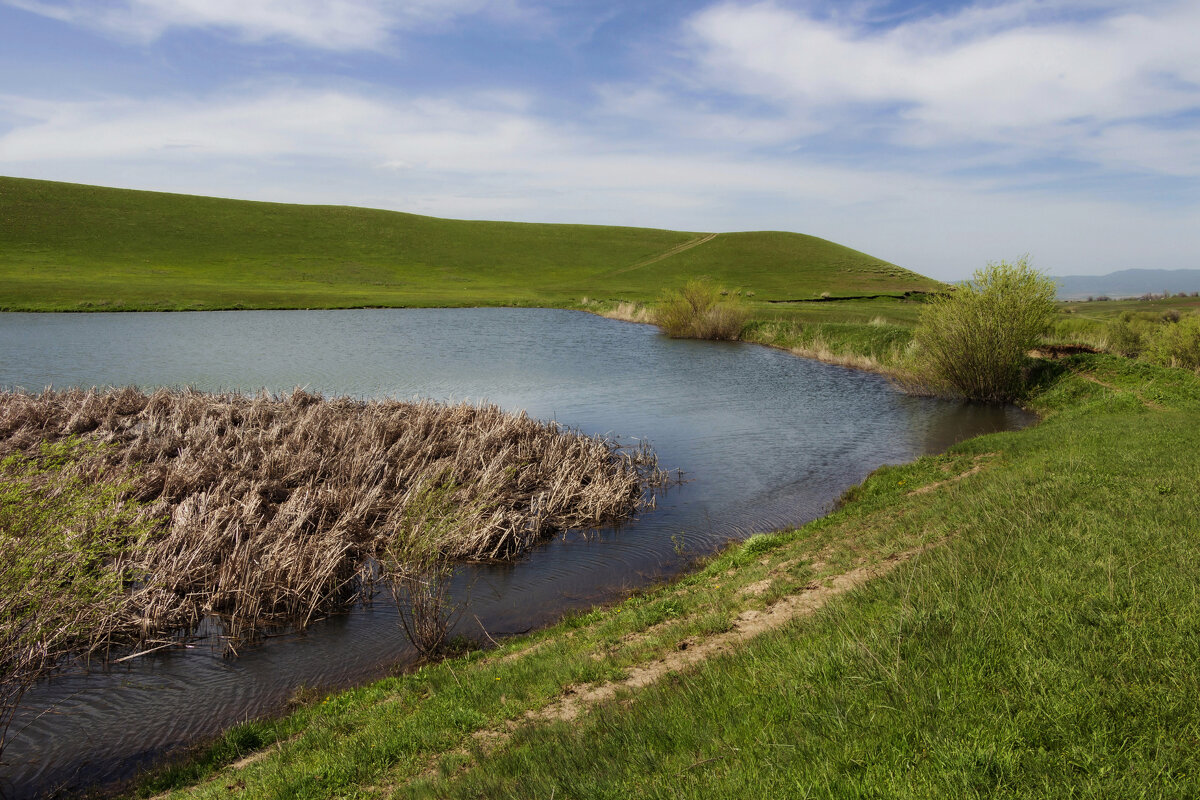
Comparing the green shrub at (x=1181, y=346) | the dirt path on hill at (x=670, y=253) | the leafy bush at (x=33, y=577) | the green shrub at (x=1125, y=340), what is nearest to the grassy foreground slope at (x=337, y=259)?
the dirt path on hill at (x=670, y=253)

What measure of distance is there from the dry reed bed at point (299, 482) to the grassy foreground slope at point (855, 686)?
3534 mm

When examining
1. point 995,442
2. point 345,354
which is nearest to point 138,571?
point 995,442

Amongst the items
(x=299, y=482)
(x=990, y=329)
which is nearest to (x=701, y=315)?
(x=990, y=329)

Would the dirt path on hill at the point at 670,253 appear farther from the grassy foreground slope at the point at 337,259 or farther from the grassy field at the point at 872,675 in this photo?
the grassy field at the point at 872,675

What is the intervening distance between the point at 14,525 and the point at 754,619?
8.13 meters

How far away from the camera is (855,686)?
4.84m

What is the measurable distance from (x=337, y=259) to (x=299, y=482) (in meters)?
91.2

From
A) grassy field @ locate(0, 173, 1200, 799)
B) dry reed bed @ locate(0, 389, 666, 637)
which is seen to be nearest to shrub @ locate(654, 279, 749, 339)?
dry reed bed @ locate(0, 389, 666, 637)

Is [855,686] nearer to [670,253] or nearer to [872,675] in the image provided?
[872,675]

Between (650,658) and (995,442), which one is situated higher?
(995,442)

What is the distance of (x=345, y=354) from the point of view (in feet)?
125

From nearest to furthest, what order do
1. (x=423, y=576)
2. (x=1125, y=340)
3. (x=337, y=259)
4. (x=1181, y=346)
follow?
(x=423, y=576) → (x=1181, y=346) → (x=1125, y=340) → (x=337, y=259)

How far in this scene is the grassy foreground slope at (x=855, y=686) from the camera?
3.92 meters

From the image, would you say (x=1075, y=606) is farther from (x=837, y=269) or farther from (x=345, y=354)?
(x=837, y=269)
